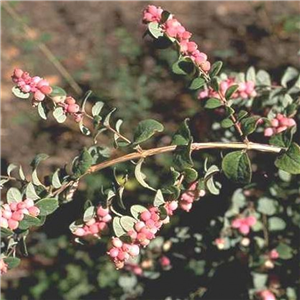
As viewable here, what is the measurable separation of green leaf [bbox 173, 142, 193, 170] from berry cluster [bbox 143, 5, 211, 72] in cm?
16

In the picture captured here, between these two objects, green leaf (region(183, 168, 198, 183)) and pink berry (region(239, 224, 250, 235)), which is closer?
green leaf (region(183, 168, 198, 183))

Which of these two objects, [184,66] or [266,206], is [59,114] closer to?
[184,66]

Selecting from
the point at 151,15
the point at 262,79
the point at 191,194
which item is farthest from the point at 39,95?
the point at 262,79

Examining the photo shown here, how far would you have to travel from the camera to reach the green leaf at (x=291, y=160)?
46.5 inches

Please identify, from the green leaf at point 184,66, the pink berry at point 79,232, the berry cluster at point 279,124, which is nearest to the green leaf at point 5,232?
the pink berry at point 79,232

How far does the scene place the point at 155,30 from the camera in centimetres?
125

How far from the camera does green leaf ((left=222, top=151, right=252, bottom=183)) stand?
1210 mm

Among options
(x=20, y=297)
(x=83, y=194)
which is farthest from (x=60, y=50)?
(x=20, y=297)

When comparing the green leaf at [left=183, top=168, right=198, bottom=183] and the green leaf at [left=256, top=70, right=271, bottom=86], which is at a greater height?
the green leaf at [left=183, top=168, right=198, bottom=183]

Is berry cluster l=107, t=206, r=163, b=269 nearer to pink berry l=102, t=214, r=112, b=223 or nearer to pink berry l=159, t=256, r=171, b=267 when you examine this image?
pink berry l=102, t=214, r=112, b=223

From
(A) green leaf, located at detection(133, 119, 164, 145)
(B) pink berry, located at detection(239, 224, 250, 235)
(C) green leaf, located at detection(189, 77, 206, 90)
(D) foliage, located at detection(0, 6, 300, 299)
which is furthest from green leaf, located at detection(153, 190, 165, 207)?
(B) pink berry, located at detection(239, 224, 250, 235)

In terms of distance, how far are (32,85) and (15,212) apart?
24 cm

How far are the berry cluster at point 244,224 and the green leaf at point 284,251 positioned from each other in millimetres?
98

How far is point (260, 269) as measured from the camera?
5.78 ft
